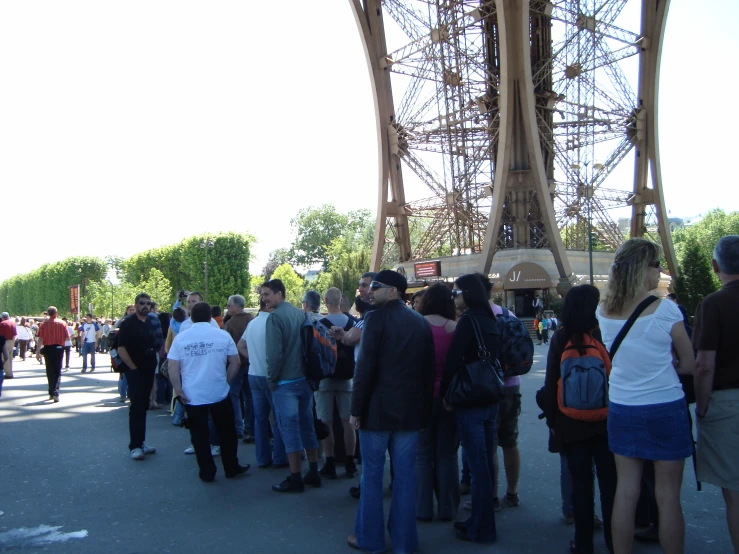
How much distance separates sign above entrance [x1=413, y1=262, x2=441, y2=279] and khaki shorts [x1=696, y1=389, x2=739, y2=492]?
94.3 feet

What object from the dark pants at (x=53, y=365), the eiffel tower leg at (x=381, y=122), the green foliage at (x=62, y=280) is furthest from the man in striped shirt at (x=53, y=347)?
the green foliage at (x=62, y=280)

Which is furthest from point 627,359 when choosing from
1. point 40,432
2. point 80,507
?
point 40,432

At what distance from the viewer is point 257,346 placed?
22.7 ft

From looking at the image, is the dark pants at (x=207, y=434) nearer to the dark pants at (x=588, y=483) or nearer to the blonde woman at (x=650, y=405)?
the dark pants at (x=588, y=483)

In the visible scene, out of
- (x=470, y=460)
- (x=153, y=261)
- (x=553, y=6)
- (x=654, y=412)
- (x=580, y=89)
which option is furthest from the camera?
(x=153, y=261)

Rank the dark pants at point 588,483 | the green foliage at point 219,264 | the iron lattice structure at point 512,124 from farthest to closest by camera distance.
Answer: the green foliage at point 219,264 < the iron lattice structure at point 512,124 < the dark pants at point 588,483

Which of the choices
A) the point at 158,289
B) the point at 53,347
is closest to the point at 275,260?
the point at 158,289

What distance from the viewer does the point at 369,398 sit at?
4.54 meters

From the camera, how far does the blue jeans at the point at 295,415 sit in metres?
6.00

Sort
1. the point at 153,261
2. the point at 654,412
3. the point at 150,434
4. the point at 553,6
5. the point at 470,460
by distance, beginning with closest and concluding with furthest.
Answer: the point at 654,412
the point at 470,460
the point at 150,434
the point at 553,6
the point at 153,261

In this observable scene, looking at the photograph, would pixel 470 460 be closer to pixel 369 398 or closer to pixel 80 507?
pixel 369 398

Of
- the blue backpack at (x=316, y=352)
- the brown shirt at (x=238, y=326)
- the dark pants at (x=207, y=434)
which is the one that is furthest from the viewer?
the brown shirt at (x=238, y=326)

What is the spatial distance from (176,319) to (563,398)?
5975mm

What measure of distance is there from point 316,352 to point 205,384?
1.15 metres
